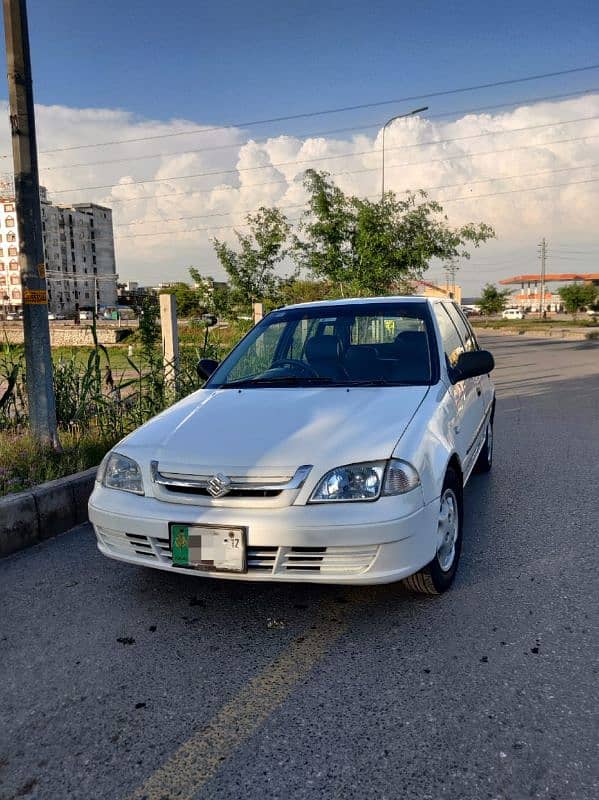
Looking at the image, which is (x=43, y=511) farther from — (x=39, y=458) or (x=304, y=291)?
(x=304, y=291)

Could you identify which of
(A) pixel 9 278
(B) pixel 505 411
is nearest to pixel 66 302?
(A) pixel 9 278

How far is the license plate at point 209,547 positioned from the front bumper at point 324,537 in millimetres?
28

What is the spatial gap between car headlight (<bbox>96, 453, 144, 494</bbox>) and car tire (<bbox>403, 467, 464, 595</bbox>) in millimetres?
1419

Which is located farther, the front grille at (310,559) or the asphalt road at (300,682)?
the front grille at (310,559)

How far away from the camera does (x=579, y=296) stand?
267 ft

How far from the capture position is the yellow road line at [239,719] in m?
2.05

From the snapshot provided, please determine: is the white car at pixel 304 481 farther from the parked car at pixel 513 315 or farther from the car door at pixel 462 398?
the parked car at pixel 513 315

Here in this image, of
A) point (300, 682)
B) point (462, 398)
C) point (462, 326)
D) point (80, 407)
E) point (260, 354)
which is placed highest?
point (462, 326)

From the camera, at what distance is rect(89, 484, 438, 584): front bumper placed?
2752 millimetres

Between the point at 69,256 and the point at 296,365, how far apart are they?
13564cm

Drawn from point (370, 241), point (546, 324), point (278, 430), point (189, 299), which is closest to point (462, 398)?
point (278, 430)

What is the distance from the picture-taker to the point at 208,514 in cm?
285

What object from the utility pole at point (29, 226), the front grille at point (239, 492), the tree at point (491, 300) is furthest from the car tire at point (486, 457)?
the tree at point (491, 300)

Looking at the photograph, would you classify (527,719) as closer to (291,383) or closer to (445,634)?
(445,634)
